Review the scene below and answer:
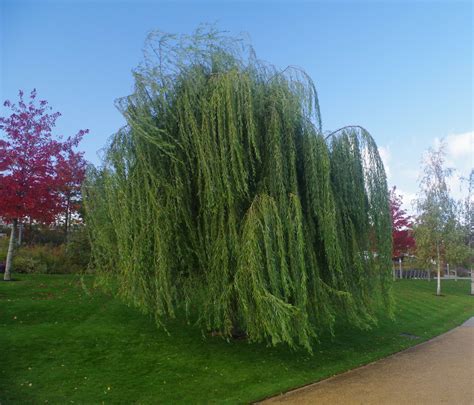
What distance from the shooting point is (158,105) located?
307 inches

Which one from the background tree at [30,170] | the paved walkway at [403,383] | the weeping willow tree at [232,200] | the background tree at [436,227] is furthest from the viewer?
the background tree at [436,227]

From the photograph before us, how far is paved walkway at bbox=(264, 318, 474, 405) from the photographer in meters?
6.41

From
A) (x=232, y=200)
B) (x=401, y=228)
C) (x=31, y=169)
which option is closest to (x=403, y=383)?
(x=232, y=200)

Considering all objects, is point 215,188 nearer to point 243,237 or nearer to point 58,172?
point 243,237

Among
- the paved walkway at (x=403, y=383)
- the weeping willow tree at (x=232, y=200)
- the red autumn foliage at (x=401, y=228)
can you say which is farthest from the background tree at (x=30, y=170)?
the red autumn foliage at (x=401, y=228)

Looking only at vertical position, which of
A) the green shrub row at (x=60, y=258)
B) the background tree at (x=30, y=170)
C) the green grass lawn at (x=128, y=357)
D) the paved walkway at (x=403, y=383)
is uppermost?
the background tree at (x=30, y=170)

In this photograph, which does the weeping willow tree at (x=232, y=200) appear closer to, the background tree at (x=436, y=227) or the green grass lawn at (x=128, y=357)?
the green grass lawn at (x=128, y=357)

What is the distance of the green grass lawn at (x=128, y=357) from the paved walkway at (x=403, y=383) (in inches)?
14.7

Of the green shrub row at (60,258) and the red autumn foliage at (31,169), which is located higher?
the red autumn foliage at (31,169)

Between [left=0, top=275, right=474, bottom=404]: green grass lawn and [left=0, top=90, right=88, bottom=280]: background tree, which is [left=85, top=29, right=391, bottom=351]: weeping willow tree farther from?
[left=0, top=90, right=88, bottom=280]: background tree

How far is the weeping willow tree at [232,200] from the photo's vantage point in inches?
281

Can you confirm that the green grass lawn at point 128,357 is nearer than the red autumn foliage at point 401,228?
Yes

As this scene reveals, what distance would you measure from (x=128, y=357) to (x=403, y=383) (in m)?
5.21

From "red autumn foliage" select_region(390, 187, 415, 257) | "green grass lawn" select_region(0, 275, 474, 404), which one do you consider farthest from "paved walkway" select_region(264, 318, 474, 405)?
"red autumn foliage" select_region(390, 187, 415, 257)
